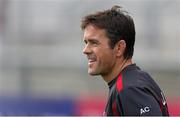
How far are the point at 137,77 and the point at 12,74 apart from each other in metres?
8.23

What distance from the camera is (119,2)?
11.9 metres

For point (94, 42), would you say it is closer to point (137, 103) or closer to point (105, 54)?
point (105, 54)

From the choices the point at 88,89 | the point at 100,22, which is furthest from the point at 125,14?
the point at 88,89

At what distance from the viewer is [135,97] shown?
309cm

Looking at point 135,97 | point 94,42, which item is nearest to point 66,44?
point 94,42

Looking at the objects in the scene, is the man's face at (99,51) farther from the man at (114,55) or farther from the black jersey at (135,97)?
the black jersey at (135,97)

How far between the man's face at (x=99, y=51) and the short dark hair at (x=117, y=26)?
31 mm

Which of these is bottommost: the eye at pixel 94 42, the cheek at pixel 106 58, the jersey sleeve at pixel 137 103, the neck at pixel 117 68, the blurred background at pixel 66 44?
the blurred background at pixel 66 44

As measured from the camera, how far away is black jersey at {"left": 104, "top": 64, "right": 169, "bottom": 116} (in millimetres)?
3088

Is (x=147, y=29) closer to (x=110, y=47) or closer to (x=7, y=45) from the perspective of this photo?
(x=7, y=45)

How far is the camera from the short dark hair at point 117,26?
3422 millimetres

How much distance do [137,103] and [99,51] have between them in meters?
0.46

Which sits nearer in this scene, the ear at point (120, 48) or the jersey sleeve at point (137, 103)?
the jersey sleeve at point (137, 103)

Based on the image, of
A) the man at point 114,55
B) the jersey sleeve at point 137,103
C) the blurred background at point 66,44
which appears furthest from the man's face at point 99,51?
the blurred background at point 66,44
